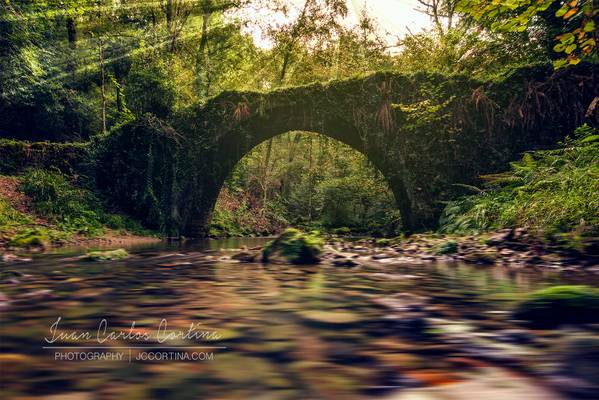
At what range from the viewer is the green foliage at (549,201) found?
18.5ft

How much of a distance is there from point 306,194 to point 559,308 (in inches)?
855

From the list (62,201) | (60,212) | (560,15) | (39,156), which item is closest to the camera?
(560,15)

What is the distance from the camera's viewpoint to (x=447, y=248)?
6359mm

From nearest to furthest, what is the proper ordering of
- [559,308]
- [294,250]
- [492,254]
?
[559,308] < [492,254] < [294,250]

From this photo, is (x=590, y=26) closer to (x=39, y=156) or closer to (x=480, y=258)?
(x=480, y=258)

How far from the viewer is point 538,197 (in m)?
6.55

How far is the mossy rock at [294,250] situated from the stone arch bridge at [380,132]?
5.83 m

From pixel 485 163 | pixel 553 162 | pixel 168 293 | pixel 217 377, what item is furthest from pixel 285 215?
pixel 217 377

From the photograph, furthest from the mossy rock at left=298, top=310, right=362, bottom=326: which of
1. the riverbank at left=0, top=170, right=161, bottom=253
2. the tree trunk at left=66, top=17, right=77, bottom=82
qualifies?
the tree trunk at left=66, top=17, right=77, bottom=82

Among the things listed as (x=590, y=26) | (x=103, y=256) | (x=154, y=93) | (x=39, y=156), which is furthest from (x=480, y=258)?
(x=39, y=156)

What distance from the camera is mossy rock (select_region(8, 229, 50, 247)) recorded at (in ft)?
27.4

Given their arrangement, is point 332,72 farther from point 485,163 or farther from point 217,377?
point 217,377

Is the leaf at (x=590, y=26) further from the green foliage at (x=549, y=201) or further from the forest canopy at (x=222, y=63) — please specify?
the forest canopy at (x=222, y=63)

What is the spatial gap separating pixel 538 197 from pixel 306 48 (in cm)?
1804
